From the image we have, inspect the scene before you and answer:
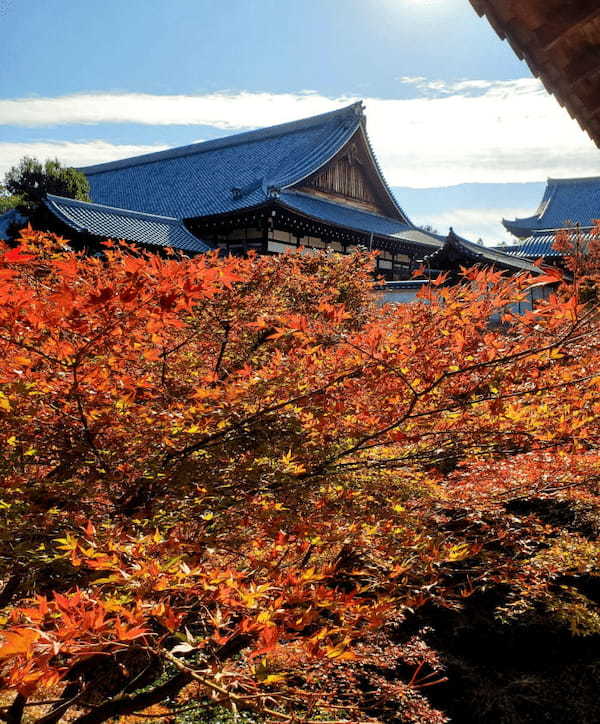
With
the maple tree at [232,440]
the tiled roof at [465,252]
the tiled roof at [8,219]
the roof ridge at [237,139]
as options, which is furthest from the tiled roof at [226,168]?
the maple tree at [232,440]

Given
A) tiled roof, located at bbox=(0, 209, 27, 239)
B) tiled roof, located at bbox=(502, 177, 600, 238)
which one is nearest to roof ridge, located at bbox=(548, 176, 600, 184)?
tiled roof, located at bbox=(502, 177, 600, 238)

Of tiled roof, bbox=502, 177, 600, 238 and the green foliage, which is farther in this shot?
tiled roof, bbox=502, 177, 600, 238

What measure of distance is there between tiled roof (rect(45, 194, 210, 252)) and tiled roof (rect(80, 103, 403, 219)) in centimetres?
186

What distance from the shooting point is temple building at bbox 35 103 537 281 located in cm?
2111

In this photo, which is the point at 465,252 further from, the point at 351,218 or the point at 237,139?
the point at 237,139

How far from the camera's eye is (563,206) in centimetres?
4309

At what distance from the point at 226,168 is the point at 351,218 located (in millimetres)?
7968

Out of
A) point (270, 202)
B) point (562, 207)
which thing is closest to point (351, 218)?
point (270, 202)

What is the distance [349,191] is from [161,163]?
1250cm

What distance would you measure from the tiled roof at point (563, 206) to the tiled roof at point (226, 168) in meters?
18.3

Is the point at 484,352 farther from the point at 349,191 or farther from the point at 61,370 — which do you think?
the point at 349,191

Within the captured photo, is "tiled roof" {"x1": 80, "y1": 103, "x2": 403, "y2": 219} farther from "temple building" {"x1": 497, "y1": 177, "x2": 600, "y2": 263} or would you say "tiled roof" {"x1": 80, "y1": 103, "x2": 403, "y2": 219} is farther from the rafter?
the rafter

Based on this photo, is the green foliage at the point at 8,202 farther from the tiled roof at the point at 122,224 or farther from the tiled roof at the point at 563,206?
the tiled roof at the point at 563,206

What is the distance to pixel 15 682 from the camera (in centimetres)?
181
